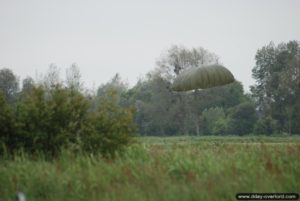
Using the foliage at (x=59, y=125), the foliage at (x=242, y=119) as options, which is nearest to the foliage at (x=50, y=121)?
the foliage at (x=59, y=125)

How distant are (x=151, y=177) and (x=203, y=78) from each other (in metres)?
17.5

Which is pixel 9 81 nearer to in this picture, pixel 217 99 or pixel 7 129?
pixel 217 99

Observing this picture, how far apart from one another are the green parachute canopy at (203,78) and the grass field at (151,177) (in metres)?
14.9

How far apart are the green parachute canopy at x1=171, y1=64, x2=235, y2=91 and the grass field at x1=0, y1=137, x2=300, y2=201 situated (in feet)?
49.0

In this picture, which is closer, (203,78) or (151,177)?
(151,177)

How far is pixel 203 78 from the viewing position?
26.2 meters

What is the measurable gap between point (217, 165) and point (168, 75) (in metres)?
61.5

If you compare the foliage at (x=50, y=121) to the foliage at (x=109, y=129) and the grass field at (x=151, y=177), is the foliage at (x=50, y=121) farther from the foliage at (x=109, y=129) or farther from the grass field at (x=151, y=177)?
the grass field at (x=151, y=177)

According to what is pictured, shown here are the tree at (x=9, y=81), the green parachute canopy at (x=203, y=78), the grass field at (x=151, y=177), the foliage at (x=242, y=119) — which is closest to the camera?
the grass field at (x=151, y=177)

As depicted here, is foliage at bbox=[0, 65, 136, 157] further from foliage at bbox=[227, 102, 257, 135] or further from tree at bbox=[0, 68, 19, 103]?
tree at bbox=[0, 68, 19, 103]

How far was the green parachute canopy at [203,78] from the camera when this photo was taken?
1028 inches

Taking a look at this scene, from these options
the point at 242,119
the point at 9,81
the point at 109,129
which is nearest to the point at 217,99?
the point at 242,119

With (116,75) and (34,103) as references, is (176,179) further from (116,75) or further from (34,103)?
(116,75)

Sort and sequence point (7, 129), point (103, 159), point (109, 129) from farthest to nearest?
1. point (109, 129)
2. point (7, 129)
3. point (103, 159)
